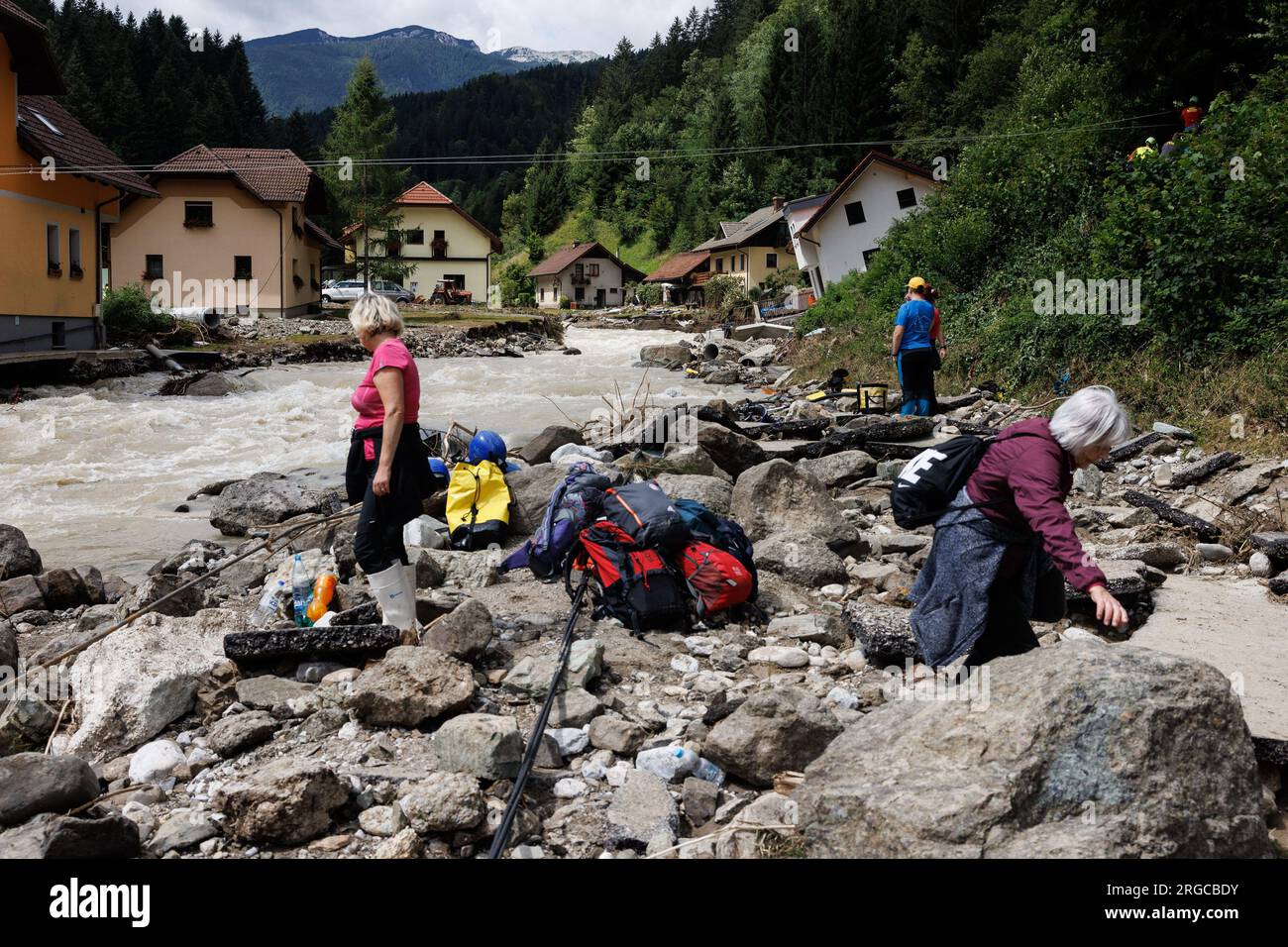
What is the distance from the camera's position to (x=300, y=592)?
6711mm

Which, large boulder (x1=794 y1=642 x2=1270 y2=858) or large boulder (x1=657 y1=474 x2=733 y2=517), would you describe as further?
large boulder (x1=657 y1=474 x2=733 y2=517)

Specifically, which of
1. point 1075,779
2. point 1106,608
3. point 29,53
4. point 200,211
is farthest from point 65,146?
point 1075,779

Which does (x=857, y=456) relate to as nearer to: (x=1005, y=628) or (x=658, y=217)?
(x=1005, y=628)

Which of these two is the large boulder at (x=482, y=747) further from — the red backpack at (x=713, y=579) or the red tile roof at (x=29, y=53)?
the red tile roof at (x=29, y=53)

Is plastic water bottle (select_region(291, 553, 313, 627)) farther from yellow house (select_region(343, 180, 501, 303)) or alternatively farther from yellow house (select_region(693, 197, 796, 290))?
yellow house (select_region(343, 180, 501, 303))

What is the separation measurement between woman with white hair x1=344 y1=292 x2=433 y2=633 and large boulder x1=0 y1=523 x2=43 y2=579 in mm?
5143

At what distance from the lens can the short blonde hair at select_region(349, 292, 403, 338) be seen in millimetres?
5391

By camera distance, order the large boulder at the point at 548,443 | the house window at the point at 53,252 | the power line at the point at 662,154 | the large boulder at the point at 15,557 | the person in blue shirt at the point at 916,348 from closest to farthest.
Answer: the large boulder at the point at 15,557, the large boulder at the point at 548,443, the person in blue shirt at the point at 916,348, the power line at the point at 662,154, the house window at the point at 53,252

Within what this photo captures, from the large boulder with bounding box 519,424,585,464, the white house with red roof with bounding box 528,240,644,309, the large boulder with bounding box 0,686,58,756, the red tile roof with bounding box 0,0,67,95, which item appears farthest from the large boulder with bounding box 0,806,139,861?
the white house with red roof with bounding box 528,240,644,309

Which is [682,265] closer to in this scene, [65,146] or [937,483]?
[65,146]

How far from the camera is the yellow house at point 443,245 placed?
69.1 metres

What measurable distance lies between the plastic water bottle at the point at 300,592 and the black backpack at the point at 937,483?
3905mm

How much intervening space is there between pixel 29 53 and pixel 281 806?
86.1ft

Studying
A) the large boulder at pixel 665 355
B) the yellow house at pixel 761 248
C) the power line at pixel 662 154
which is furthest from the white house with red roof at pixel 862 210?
the yellow house at pixel 761 248
